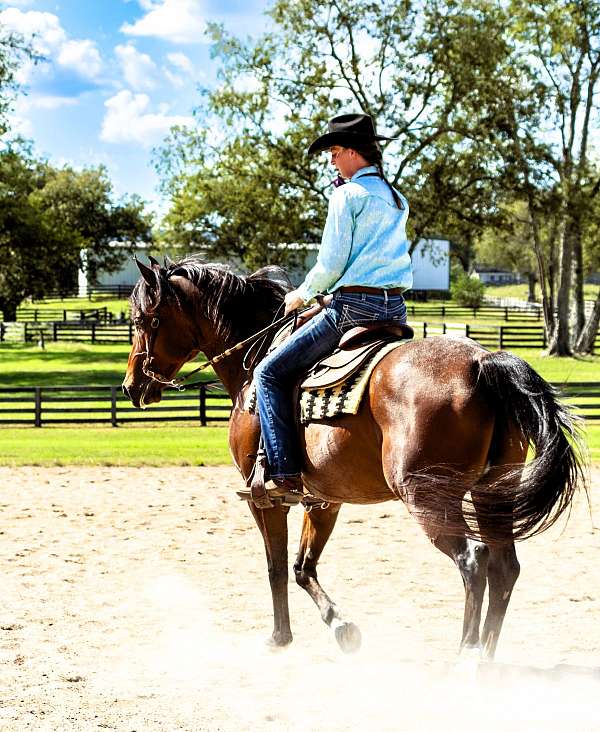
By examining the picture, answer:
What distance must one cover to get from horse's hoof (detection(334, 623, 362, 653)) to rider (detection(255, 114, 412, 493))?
1.00 metres

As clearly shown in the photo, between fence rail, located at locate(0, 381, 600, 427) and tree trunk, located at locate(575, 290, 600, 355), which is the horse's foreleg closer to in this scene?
fence rail, located at locate(0, 381, 600, 427)

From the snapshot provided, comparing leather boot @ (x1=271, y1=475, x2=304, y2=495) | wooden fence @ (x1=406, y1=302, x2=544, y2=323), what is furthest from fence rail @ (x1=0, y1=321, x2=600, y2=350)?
leather boot @ (x1=271, y1=475, x2=304, y2=495)

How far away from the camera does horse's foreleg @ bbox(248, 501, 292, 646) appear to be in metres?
6.48

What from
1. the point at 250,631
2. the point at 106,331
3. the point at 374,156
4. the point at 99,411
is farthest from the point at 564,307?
the point at 374,156

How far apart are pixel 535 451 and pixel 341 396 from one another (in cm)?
115

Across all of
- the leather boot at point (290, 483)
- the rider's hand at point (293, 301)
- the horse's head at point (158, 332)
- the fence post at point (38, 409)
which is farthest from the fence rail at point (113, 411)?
the leather boot at point (290, 483)

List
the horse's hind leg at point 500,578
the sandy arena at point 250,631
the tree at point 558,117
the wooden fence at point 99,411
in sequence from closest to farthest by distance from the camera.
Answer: the sandy arena at point 250,631, the horse's hind leg at point 500,578, the wooden fence at point 99,411, the tree at point 558,117

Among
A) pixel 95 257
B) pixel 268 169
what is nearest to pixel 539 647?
pixel 268 169

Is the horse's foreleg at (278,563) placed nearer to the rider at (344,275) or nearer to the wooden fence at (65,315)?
the rider at (344,275)

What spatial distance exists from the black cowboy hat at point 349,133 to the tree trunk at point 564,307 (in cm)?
3471

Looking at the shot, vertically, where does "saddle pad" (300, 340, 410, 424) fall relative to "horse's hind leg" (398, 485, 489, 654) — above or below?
above

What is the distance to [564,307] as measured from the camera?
39.5 metres

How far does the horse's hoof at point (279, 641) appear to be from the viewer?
21.2 feet

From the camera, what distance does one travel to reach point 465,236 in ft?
126
